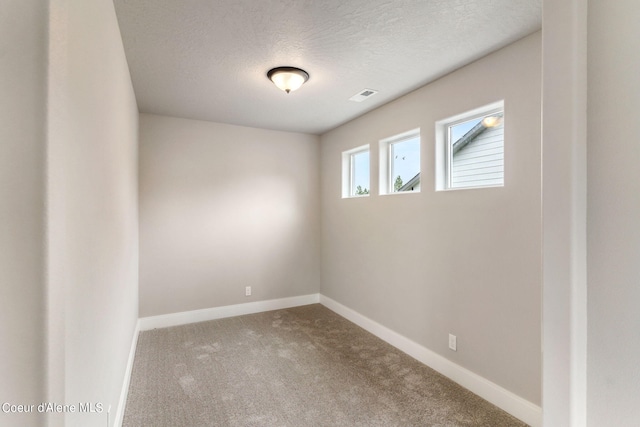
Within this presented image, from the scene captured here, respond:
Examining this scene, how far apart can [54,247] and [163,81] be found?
7.93ft

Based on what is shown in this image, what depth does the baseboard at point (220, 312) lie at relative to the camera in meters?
3.66

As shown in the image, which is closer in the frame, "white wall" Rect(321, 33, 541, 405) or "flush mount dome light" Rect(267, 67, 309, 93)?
"white wall" Rect(321, 33, 541, 405)

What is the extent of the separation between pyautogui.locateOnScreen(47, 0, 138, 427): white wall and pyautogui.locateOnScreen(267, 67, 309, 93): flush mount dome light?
1.08 metres

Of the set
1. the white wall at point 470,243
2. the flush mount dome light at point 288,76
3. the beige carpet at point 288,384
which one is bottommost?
the beige carpet at point 288,384

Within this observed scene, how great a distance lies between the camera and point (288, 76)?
2465mm

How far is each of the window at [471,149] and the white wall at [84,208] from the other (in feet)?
8.05

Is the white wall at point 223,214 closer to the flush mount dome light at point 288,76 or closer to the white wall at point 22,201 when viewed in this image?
the flush mount dome light at point 288,76

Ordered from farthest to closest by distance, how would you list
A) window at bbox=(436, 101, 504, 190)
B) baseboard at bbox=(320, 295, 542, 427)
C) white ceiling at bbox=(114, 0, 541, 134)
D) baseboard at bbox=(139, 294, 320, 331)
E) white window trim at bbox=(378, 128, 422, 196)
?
baseboard at bbox=(139, 294, 320, 331) < white window trim at bbox=(378, 128, 422, 196) < window at bbox=(436, 101, 504, 190) < baseboard at bbox=(320, 295, 542, 427) < white ceiling at bbox=(114, 0, 541, 134)

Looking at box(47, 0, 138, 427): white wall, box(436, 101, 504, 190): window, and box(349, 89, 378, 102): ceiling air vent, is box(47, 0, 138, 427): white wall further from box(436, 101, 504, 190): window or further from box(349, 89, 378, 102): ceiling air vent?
box(436, 101, 504, 190): window

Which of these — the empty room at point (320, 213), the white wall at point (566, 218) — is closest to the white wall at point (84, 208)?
the empty room at point (320, 213)

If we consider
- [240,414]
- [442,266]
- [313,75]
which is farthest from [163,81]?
[442,266]

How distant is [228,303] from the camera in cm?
408

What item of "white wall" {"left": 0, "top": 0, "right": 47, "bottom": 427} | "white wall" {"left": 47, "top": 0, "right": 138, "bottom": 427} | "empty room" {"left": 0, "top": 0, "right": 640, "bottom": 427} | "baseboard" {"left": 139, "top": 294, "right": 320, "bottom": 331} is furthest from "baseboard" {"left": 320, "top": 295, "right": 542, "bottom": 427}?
"white wall" {"left": 0, "top": 0, "right": 47, "bottom": 427}

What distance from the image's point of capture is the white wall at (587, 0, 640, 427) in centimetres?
93
